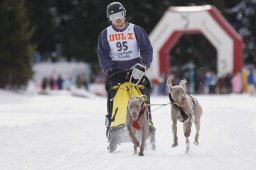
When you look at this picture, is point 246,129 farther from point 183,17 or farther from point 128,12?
point 128,12

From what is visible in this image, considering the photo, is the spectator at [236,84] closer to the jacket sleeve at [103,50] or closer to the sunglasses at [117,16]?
the jacket sleeve at [103,50]

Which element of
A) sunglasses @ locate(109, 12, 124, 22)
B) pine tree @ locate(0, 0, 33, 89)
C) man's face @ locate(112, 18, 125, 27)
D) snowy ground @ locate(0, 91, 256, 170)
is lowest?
snowy ground @ locate(0, 91, 256, 170)

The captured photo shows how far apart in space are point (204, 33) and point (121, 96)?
88.4ft

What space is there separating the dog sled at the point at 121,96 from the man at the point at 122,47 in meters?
0.12

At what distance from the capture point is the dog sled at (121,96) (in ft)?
30.0

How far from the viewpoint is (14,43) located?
107 feet

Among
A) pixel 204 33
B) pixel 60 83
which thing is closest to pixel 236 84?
pixel 204 33

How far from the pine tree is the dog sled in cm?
2329

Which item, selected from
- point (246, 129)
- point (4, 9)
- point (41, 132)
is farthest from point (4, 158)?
point (4, 9)

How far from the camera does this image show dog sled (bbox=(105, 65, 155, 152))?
915 cm

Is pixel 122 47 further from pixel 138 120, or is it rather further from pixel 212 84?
pixel 212 84

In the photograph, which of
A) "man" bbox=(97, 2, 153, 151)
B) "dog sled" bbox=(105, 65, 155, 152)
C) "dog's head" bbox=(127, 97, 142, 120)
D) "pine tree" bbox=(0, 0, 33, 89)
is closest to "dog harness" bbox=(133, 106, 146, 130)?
"dog's head" bbox=(127, 97, 142, 120)

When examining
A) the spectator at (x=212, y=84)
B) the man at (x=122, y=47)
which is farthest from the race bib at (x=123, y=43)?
the spectator at (x=212, y=84)

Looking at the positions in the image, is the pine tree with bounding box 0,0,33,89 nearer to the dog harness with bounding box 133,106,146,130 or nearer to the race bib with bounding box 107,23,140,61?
the race bib with bounding box 107,23,140,61
